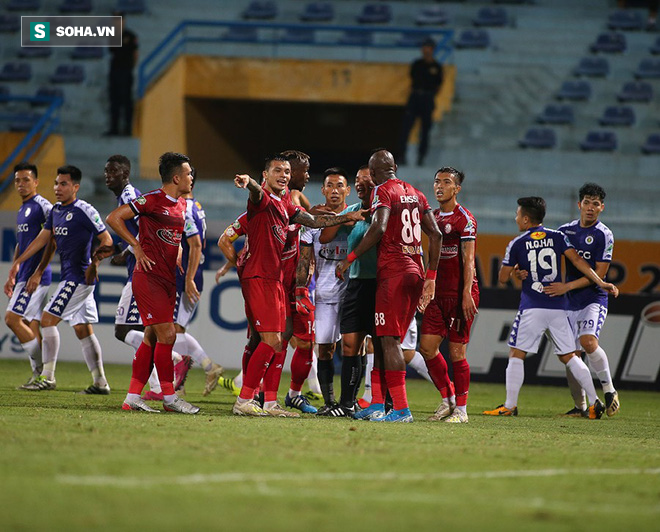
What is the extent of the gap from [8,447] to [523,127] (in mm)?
19515

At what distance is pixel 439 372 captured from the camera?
8875 millimetres

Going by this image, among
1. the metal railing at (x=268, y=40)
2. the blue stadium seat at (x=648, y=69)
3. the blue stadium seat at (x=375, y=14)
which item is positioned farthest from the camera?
the blue stadium seat at (x=375, y=14)

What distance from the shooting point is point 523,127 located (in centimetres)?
2345

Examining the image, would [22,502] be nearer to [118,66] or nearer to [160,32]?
[118,66]

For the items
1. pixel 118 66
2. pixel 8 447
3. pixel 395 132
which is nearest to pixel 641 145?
pixel 395 132

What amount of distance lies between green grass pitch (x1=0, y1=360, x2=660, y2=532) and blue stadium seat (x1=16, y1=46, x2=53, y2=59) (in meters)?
19.0

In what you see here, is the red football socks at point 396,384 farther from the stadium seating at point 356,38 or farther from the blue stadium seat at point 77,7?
the blue stadium seat at point 77,7

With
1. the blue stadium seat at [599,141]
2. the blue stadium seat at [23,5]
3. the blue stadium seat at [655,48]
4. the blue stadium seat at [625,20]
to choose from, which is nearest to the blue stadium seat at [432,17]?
the blue stadium seat at [625,20]

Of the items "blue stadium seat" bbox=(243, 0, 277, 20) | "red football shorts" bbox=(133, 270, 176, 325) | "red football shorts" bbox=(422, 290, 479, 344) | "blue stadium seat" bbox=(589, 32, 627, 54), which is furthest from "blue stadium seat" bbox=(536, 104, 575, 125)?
"red football shorts" bbox=(133, 270, 176, 325)

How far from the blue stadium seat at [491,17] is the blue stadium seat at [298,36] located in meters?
4.49

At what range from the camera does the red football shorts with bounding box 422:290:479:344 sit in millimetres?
8883

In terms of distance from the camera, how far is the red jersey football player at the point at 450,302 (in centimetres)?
882

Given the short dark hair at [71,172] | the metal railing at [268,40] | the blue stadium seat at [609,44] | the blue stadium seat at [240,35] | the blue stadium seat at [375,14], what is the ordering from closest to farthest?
1. the short dark hair at [71,172]
2. the metal railing at [268,40]
3. the blue stadium seat at [240,35]
4. the blue stadium seat at [609,44]
5. the blue stadium seat at [375,14]

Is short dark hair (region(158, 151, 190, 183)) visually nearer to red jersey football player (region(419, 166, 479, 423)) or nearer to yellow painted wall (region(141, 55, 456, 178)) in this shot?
red jersey football player (region(419, 166, 479, 423))
